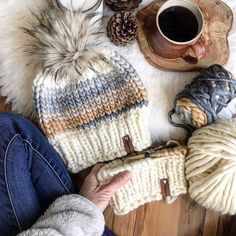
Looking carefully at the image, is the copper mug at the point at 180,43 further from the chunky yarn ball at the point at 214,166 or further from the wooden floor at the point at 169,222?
the wooden floor at the point at 169,222

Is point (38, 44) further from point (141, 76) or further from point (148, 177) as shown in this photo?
point (148, 177)

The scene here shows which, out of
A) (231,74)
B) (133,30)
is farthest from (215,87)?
(133,30)

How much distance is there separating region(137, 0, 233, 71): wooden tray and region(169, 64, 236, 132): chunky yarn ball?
5cm

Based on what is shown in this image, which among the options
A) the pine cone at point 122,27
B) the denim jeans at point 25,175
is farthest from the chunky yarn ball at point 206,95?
the denim jeans at point 25,175

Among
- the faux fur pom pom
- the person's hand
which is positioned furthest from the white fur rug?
the person's hand

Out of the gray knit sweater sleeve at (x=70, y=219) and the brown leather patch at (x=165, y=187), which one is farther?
the brown leather patch at (x=165, y=187)

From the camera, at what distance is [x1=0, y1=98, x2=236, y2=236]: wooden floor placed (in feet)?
2.80

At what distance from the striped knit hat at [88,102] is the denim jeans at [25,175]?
32mm

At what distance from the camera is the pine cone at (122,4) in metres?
0.84

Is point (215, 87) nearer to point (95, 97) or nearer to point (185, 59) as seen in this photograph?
point (185, 59)

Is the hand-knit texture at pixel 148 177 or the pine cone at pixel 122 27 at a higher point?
the pine cone at pixel 122 27

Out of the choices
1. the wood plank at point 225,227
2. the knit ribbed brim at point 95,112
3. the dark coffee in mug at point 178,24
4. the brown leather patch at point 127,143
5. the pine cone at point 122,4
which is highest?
the pine cone at point 122,4

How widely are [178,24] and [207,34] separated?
6cm

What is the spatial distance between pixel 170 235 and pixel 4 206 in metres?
0.30
